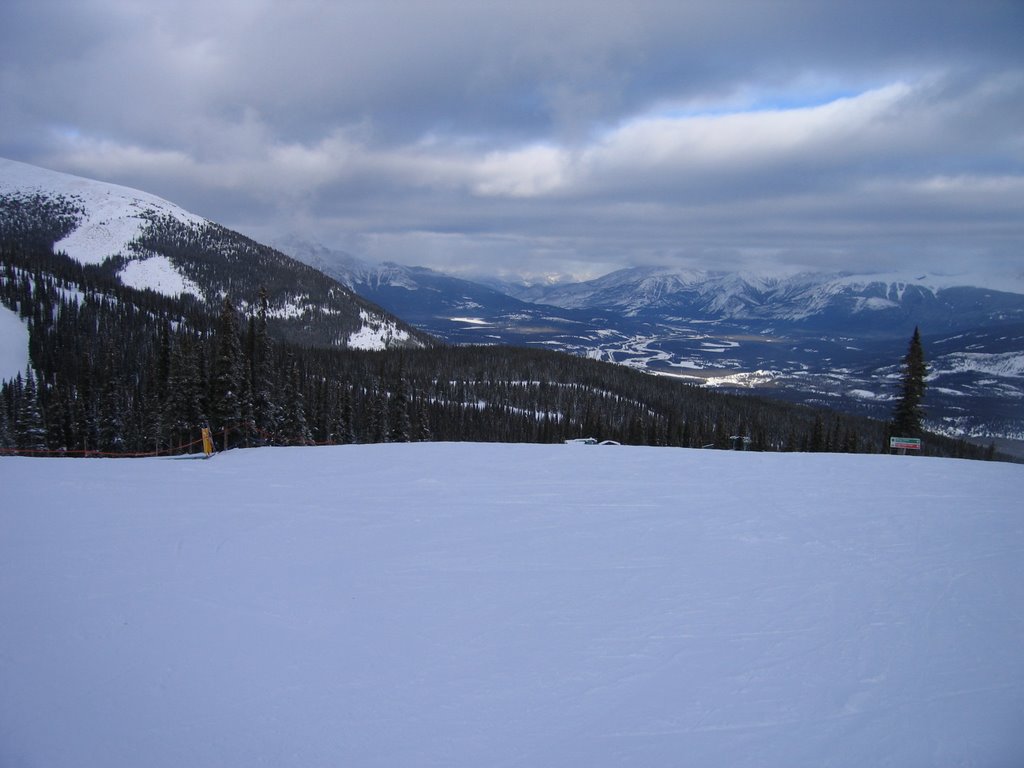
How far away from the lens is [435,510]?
10742 millimetres

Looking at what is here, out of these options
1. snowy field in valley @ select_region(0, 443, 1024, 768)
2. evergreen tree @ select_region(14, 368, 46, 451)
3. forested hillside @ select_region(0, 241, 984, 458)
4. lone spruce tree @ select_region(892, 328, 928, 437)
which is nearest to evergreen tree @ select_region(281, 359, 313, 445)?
forested hillside @ select_region(0, 241, 984, 458)

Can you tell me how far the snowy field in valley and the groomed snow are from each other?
390ft

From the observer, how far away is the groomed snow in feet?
336

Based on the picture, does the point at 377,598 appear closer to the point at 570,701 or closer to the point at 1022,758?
the point at 570,701

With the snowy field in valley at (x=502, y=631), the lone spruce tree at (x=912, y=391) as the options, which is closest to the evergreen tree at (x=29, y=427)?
the snowy field in valley at (x=502, y=631)

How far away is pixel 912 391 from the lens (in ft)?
131

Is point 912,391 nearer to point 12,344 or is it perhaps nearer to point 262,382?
point 262,382

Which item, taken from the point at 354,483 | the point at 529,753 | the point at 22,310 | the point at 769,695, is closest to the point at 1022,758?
the point at 769,695

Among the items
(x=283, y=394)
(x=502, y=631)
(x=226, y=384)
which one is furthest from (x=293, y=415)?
(x=502, y=631)

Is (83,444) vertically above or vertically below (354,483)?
below

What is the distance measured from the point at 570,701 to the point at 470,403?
379 feet

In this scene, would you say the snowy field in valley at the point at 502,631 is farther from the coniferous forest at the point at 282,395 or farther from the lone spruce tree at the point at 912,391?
the lone spruce tree at the point at 912,391

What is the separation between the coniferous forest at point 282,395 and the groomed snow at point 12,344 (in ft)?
6.49

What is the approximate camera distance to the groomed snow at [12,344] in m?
103
